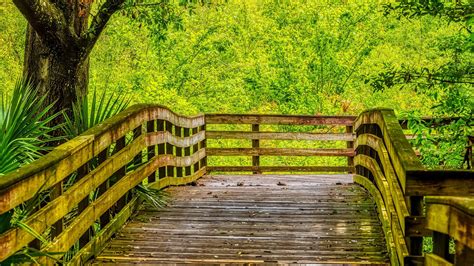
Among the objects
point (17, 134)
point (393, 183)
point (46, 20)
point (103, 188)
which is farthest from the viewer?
point (46, 20)

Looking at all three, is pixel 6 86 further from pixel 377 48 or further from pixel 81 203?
pixel 81 203

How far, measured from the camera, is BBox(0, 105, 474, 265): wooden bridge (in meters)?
4.53

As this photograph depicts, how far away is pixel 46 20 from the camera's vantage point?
26.0ft

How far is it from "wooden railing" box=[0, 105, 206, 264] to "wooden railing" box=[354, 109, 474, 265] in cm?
237

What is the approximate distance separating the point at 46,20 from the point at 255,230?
125 inches

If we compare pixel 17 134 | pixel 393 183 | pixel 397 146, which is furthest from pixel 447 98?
pixel 17 134

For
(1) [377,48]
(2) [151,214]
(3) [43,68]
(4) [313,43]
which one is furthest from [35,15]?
(1) [377,48]

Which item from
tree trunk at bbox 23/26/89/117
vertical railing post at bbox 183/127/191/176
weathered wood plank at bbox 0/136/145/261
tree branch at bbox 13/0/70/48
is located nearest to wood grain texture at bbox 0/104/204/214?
weathered wood plank at bbox 0/136/145/261

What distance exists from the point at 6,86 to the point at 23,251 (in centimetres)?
1948

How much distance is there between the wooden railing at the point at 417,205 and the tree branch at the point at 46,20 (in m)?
3.60

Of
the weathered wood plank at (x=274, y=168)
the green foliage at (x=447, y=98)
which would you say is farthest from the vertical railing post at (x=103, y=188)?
the weathered wood plank at (x=274, y=168)

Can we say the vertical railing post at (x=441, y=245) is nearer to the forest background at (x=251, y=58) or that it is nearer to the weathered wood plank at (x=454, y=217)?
the weathered wood plank at (x=454, y=217)

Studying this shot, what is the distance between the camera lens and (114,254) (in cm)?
630

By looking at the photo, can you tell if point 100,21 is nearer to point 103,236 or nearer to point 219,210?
point 219,210
